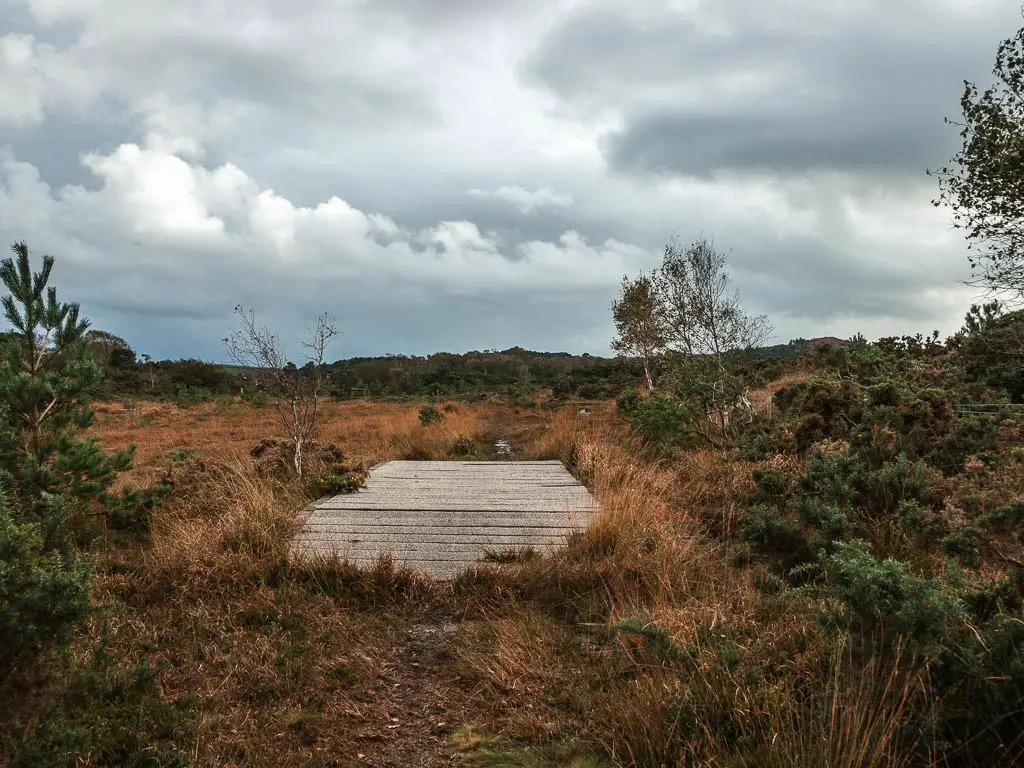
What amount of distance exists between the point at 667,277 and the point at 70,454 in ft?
42.8

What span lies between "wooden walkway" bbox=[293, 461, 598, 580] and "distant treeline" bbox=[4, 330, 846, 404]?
1995 centimetres

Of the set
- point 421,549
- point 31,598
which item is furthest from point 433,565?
point 31,598

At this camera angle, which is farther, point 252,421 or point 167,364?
Result: point 167,364

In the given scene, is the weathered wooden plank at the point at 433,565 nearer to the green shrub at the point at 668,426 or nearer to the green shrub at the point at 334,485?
the green shrub at the point at 334,485

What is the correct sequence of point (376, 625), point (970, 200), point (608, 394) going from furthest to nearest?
point (608, 394) → point (970, 200) → point (376, 625)

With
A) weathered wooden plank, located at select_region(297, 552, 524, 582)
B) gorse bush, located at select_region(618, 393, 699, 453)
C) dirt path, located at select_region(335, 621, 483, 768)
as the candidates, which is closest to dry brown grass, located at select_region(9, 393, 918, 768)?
dirt path, located at select_region(335, 621, 483, 768)

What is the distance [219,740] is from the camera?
2463 millimetres

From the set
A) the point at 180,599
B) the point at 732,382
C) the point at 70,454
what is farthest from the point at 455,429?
the point at 180,599

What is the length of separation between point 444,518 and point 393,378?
3970cm


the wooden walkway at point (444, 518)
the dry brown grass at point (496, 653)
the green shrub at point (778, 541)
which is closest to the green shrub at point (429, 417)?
the wooden walkway at point (444, 518)

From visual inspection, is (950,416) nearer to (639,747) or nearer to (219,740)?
(639,747)

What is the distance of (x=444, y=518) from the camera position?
19.0 feet

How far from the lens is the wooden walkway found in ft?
15.5

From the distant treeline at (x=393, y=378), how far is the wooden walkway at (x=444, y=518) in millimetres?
19950
